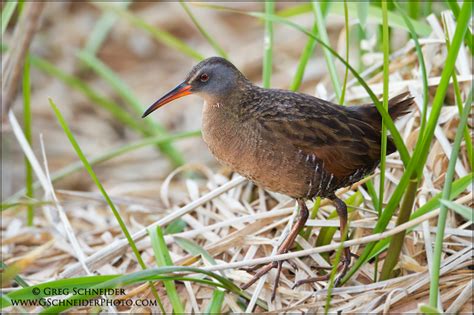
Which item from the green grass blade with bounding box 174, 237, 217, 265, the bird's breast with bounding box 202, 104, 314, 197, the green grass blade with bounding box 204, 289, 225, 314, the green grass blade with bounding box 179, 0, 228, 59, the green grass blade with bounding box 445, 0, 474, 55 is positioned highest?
the green grass blade with bounding box 179, 0, 228, 59

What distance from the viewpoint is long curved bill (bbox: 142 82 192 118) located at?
2.82 metres

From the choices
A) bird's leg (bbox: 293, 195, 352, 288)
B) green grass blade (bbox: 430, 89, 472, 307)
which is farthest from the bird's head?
green grass blade (bbox: 430, 89, 472, 307)

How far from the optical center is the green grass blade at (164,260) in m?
2.56

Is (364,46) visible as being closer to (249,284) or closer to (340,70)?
(340,70)

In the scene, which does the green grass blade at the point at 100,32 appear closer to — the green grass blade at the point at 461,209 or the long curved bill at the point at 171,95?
the long curved bill at the point at 171,95

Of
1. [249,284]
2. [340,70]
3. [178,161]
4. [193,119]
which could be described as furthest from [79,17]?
[249,284]

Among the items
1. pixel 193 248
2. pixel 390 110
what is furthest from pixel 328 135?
pixel 193 248

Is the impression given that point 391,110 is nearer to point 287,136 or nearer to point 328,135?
point 328,135

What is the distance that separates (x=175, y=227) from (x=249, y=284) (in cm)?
57

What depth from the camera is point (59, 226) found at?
3432 mm

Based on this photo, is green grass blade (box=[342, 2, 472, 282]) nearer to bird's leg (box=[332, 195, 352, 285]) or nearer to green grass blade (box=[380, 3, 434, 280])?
green grass blade (box=[380, 3, 434, 280])

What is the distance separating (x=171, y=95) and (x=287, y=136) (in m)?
0.46

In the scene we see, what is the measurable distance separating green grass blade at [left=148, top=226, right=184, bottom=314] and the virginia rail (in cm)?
29

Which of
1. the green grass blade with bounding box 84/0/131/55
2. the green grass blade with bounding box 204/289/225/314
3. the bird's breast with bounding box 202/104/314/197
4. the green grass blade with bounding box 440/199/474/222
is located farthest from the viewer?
the green grass blade with bounding box 84/0/131/55
